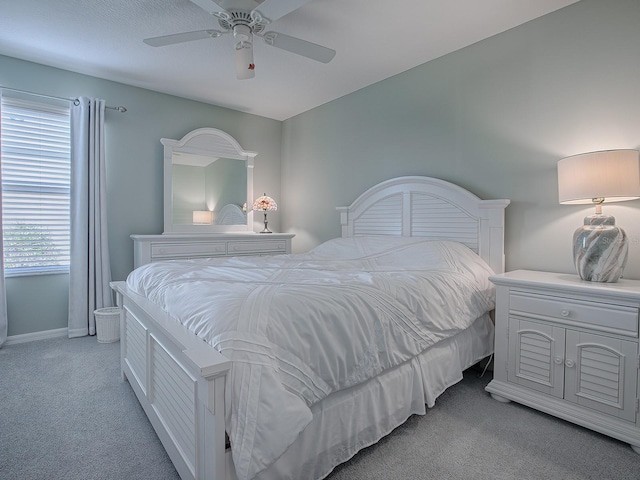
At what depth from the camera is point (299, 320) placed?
1.25m

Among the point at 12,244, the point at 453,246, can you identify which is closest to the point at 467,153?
the point at 453,246

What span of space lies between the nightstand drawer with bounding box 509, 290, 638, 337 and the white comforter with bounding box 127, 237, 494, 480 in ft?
0.83

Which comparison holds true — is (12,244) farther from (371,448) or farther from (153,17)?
(371,448)

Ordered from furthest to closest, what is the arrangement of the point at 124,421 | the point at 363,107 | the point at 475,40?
the point at 363,107 → the point at 475,40 → the point at 124,421

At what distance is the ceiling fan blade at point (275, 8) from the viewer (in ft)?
5.90

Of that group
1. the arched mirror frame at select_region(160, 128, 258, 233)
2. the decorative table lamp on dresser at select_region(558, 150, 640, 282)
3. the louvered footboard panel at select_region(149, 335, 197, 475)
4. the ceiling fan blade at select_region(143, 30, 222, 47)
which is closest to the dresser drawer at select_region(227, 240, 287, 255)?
the arched mirror frame at select_region(160, 128, 258, 233)

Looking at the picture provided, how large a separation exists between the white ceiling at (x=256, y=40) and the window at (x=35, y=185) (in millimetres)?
489

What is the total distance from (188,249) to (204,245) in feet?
0.58

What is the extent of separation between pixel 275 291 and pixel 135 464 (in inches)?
38.7

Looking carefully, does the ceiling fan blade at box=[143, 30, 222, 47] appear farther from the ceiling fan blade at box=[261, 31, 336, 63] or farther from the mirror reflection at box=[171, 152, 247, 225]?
the mirror reflection at box=[171, 152, 247, 225]

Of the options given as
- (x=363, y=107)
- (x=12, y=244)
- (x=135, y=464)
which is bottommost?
(x=135, y=464)

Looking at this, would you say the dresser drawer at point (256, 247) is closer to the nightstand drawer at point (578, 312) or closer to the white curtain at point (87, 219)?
the white curtain at point (87, 219)

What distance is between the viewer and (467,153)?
2.73 meters

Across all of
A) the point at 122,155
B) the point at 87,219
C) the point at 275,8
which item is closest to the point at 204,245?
the point at 87,219
